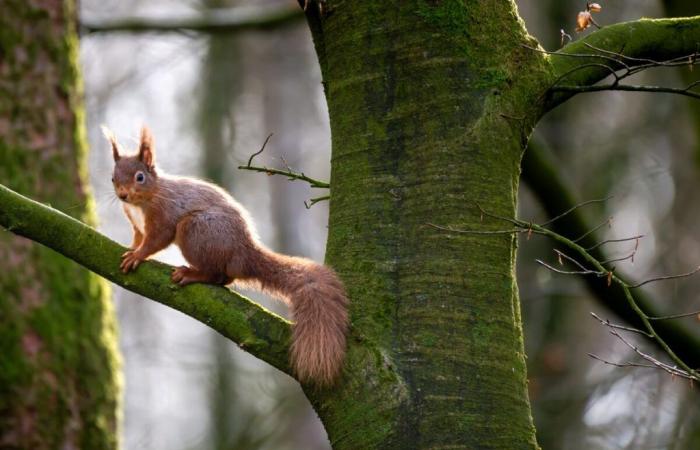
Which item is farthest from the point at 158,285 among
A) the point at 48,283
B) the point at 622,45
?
the point at 48,283

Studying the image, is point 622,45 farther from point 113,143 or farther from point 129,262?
point 113,143

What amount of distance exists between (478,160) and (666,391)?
558cm

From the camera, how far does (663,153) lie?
33.3 feet

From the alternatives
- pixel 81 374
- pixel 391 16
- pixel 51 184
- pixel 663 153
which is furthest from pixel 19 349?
pixel 663 153

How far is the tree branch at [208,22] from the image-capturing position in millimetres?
6445

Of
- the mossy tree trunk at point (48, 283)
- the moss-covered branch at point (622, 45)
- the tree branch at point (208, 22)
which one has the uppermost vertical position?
the tree branch at point (208, 22)

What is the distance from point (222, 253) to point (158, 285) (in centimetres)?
52

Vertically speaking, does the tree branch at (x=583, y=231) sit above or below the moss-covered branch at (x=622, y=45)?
below

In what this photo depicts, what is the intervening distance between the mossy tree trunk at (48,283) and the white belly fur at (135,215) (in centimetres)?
104

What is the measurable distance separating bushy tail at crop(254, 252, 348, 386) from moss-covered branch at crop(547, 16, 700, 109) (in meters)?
0.89

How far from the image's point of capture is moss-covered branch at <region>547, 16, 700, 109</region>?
3008 mm

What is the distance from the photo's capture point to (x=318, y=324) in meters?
2.71

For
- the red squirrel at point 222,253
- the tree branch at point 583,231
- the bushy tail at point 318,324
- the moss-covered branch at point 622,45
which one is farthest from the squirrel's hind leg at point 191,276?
the tree branch at point 583,231

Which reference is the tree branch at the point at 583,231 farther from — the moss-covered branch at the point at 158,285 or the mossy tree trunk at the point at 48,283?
the mossy tree trunk at the point at 48,283
